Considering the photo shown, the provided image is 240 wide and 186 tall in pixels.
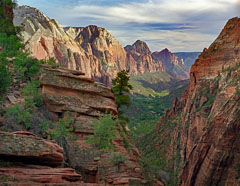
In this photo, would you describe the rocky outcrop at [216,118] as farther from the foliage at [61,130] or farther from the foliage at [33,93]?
the foliage at [33,93]

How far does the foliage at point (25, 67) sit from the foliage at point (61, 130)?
5.64 meters

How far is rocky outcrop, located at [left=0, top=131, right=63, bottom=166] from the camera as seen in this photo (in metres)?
Answer: 8.24

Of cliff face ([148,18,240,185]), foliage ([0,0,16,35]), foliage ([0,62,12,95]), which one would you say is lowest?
cliff face ([148,18,240,185])

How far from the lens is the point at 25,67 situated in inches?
703

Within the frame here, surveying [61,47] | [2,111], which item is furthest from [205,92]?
[61,47]

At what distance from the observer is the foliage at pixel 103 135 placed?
14.9 metres

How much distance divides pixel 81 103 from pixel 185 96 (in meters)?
49.3

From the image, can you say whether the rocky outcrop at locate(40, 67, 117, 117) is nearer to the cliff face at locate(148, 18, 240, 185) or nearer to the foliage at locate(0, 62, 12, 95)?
the foliage at locate(0, 62, 12, 95)

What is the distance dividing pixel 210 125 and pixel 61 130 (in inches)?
866

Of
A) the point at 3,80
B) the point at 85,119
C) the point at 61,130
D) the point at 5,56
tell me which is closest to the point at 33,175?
the point at 61,130

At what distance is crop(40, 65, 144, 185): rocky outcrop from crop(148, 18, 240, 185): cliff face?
513 inches

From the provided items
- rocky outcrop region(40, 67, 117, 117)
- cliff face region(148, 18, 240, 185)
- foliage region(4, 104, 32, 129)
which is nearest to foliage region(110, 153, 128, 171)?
rocky outcrop region(40, 67, 117, 117)

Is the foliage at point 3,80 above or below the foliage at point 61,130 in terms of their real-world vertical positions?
above

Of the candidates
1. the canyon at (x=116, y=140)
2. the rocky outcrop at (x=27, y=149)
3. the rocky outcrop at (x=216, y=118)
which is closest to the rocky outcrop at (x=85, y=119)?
the canyon at (x=116, y=140)
